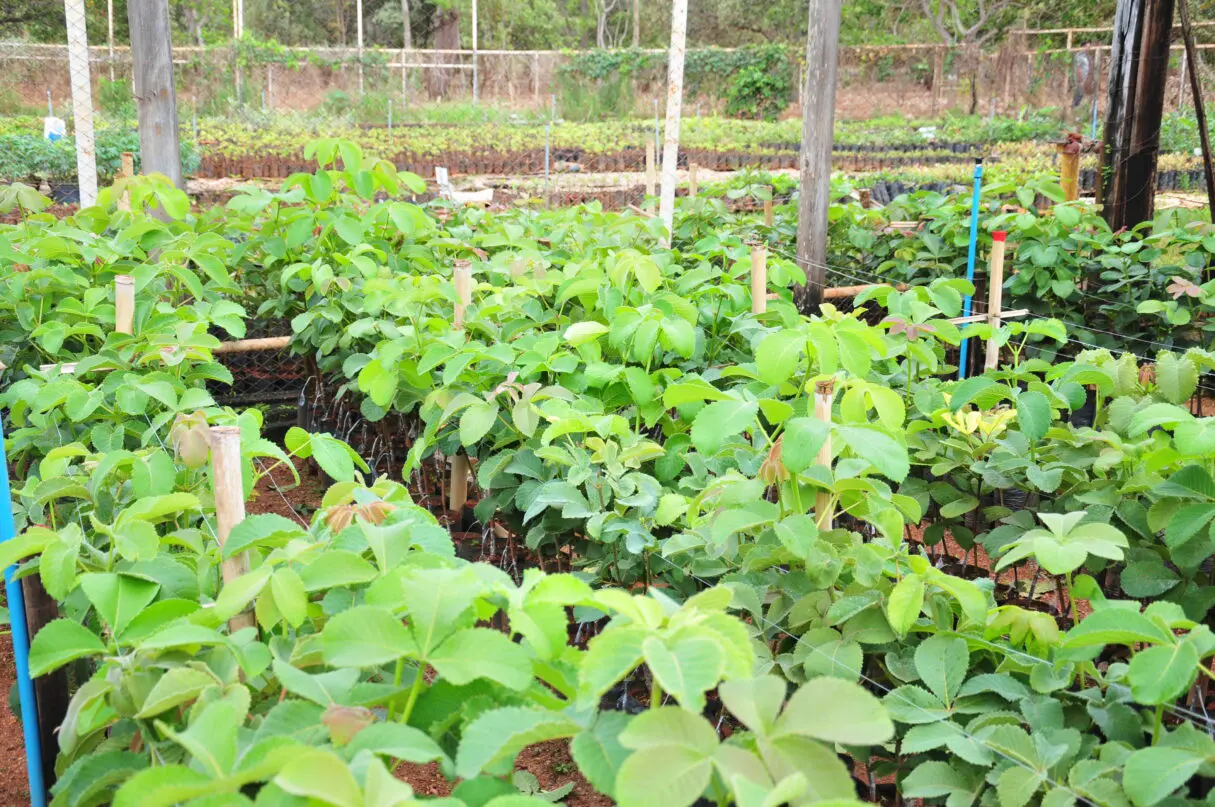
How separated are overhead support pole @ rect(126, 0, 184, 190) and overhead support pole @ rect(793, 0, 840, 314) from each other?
2423 mm

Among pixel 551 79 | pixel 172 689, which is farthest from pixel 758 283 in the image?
pixel 551 79

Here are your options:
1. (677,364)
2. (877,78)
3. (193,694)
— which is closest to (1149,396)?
(677,364)

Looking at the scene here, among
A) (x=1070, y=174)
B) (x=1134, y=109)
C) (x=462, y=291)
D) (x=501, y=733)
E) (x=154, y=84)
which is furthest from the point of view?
(x=1070, y=174)

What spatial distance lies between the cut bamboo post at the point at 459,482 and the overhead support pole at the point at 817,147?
1.84 metres

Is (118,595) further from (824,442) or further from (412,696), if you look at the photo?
(824,442)

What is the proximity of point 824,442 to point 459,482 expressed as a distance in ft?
4.69

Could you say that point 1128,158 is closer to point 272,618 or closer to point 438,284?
point 438,284

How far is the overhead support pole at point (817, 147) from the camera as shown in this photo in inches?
159

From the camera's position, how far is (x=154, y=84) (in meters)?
4.18

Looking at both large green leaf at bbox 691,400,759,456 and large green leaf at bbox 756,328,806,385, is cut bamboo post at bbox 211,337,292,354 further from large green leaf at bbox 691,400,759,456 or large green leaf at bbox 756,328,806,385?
large green leaf at bbox 691,400,759,456

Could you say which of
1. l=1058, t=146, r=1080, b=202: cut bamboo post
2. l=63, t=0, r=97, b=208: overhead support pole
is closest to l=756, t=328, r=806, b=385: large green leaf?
l=63, t=0, r=97, b=208: overhead support pole

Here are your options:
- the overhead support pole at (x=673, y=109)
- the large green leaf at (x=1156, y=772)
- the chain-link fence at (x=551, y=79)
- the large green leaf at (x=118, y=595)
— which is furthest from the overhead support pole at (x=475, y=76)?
the large green leaf at (x=1156, y=772)

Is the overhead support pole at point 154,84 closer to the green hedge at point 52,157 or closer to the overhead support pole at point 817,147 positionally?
the overhead support pole at point 817,147

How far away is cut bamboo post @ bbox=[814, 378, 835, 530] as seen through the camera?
1528 mm
